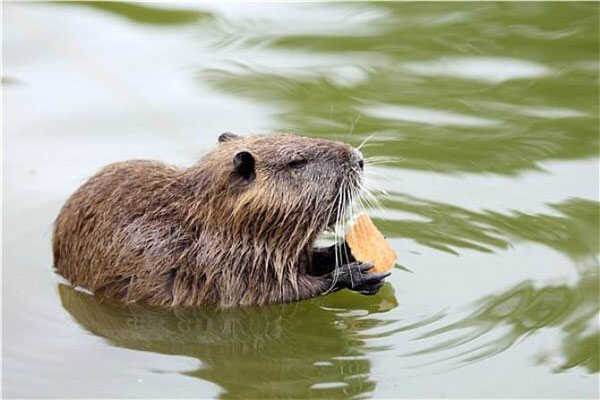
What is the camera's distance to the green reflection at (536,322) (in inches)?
214

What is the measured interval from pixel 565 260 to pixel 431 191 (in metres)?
0.96

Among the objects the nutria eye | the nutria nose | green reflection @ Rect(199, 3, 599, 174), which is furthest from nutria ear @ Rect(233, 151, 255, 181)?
green reflection @ Rect(199, 3, 599, 174)

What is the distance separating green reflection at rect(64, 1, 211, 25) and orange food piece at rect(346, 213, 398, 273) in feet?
12.4

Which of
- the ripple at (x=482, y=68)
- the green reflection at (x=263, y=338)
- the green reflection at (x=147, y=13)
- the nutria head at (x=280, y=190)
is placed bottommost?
the green reflection at (x=263, y=338)

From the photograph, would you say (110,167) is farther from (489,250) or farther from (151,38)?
(151,38)

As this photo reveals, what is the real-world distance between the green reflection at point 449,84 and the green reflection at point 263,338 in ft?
5.02

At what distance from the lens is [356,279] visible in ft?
19.3

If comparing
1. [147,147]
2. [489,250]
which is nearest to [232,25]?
[147,147]

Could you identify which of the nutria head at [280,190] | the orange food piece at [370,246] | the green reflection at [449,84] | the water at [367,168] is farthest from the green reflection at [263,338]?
the green reflection at [449,84]

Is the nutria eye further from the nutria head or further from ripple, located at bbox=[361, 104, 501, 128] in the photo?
ripple, located at bbox=[361, 104, 501, 128]

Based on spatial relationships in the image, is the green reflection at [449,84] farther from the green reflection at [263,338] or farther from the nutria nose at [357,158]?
the green reflection at [263,338]

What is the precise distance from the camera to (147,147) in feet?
24.9

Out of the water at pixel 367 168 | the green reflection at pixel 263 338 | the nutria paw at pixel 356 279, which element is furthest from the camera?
the nutria paw at pixel 356 279

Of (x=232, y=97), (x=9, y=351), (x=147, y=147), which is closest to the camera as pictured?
(x=9, y=351)
